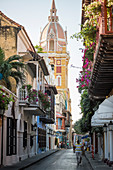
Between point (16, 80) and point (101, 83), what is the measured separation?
24.1 ft

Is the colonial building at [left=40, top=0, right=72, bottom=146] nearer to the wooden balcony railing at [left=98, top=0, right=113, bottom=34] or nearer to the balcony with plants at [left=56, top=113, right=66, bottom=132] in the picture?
the balcony with plants at [left=56, top=113, right=66, bottom=132]

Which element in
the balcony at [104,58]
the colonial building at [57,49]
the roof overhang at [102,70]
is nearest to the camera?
the balcony at [104,58]

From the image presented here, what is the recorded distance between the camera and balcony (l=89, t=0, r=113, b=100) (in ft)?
38.8

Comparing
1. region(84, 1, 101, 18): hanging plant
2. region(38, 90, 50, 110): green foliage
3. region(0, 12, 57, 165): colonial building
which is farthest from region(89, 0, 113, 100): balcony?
region(38, 90, 50, 110): green foliage

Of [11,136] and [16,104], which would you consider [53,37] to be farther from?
[11,136]

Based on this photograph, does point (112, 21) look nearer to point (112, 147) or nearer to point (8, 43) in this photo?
A: point (112, 147)

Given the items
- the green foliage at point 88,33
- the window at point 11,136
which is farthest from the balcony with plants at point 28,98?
the green foliage at point 88,33

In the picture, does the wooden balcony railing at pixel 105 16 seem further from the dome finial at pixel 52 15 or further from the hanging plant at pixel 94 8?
the dome finial at pixel 52 15

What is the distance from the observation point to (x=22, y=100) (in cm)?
2638

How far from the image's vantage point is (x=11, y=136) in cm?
2358

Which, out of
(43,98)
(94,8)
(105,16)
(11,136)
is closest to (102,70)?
(94,8)

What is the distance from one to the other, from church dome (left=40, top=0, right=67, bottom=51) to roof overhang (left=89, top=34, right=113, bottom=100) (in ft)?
261

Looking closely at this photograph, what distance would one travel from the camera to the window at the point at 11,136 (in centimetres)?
2260

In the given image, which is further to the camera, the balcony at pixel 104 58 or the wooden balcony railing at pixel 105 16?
the wooden balcony railing at pixel 105 16
